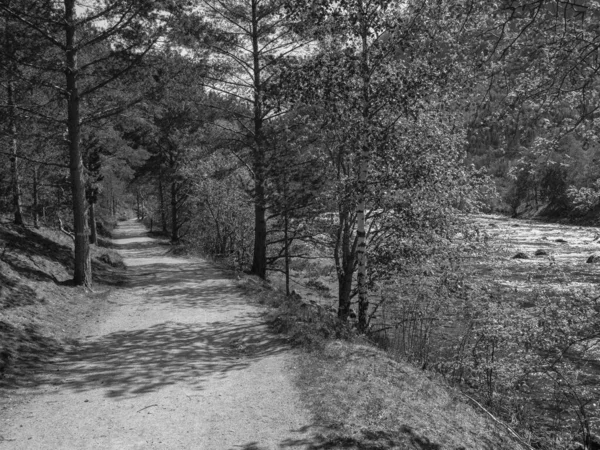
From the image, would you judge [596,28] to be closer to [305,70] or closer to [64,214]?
[305,70]

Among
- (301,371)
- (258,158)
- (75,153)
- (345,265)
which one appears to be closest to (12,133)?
(75,153)

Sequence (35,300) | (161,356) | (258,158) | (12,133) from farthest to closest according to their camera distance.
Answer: (258,158) < (12,133) < (35,300) < (161,356)

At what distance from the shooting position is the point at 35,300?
997cm

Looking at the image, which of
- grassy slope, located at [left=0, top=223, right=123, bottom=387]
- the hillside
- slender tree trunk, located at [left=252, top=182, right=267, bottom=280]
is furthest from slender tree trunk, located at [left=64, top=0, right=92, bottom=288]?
slender tree trunk, located at [left=252, top=182, right=267, bottom=280]

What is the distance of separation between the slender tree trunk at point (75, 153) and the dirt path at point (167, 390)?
7.69 feet

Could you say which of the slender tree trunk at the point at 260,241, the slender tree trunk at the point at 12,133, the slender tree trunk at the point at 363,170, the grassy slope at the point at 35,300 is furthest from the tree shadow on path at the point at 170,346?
the slender tree trunk at the point at 12,133

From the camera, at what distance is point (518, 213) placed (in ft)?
243

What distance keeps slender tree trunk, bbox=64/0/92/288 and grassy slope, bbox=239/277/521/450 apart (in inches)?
272

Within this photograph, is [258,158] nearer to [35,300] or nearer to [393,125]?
[393,125]

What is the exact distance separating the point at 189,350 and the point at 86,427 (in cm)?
299

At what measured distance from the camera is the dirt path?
4.92 metres

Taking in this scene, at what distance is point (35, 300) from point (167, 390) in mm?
5496

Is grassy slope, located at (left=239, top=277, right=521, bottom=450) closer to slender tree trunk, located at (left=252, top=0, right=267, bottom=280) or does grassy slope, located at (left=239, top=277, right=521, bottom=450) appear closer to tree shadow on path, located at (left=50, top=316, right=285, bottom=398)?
tree shadow on path, located at (left=50, top=316, right=285, bottom=398)

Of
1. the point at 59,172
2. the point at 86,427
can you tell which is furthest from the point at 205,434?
the point at 59,172
